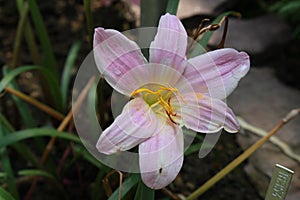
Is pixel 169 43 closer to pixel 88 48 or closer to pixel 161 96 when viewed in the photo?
pixel 161 96

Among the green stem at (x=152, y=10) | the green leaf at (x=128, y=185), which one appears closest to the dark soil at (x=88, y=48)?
the green leaf at (x=128, y=185)

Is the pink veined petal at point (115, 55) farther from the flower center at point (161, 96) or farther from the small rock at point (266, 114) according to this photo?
the small rock at point (266, 114)

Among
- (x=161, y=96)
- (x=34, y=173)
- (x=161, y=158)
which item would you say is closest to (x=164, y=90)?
(x=161, y=96)

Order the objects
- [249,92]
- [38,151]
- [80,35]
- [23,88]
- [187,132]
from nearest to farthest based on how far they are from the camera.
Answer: [187,132] → [38,151] → [249,92] → [23,88] → [80,35]

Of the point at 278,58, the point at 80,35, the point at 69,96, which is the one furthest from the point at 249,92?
the point at 80,35

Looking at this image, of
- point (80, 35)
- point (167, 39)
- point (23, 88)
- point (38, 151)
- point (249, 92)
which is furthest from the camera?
point (80, 35)

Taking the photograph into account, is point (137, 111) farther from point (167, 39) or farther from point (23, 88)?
point (23, 88)
